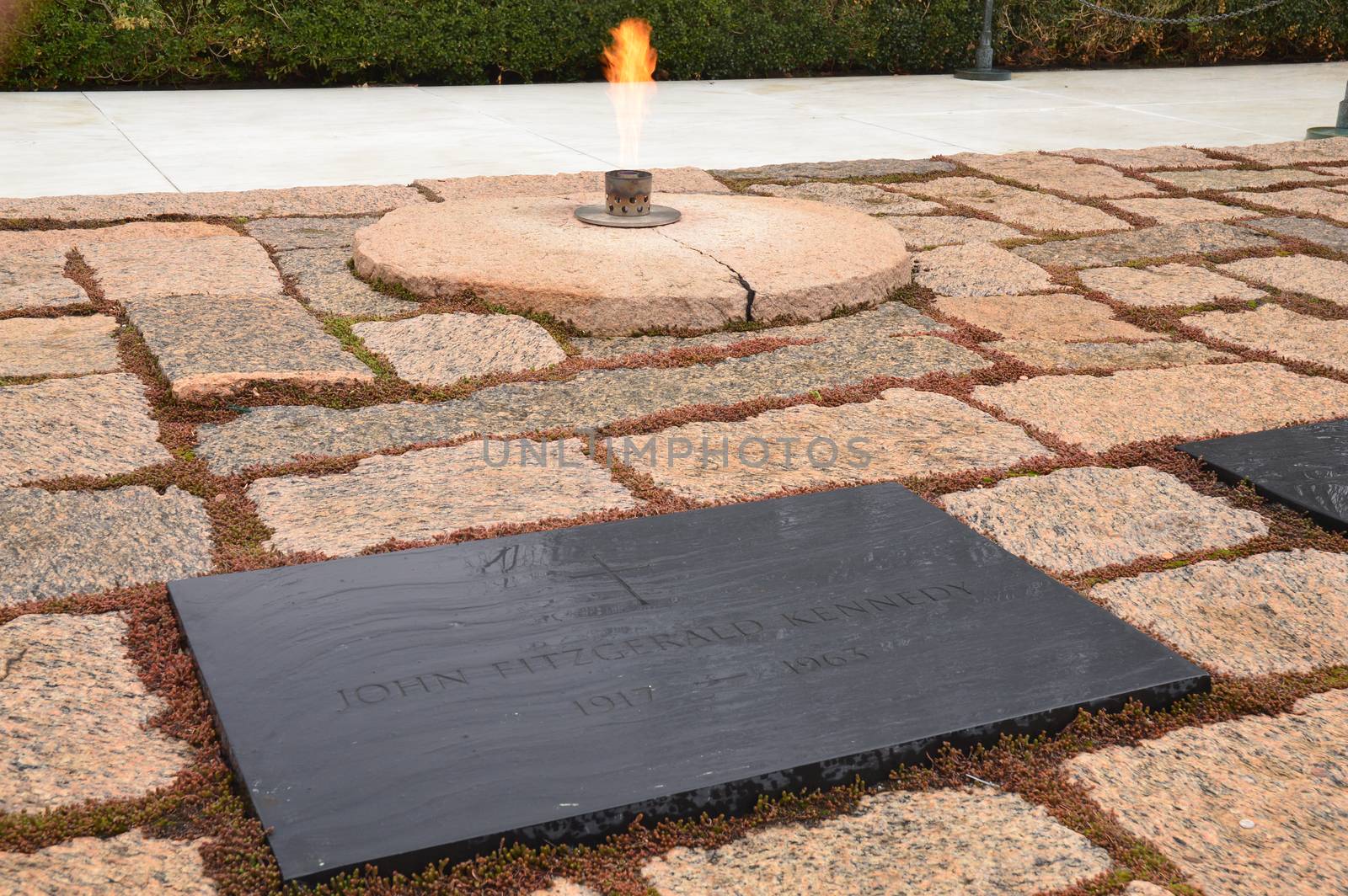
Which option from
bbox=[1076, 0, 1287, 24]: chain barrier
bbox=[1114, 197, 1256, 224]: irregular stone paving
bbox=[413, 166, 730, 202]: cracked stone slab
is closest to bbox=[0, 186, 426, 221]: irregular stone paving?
bbox=[413, 166, 730, 202]: cracked stone slab

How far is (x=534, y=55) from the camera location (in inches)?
371

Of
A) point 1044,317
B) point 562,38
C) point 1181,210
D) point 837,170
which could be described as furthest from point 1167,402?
point 562,38

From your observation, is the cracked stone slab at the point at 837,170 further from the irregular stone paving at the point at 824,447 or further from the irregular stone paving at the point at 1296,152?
the irregular stone paving at the point at 824,447

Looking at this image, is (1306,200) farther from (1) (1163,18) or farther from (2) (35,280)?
(1) (1163,18)

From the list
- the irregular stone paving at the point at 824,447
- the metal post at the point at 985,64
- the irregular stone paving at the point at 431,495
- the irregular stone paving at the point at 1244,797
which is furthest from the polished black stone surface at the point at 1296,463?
the metal post at the point at 985,64

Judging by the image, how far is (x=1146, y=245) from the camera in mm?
4383

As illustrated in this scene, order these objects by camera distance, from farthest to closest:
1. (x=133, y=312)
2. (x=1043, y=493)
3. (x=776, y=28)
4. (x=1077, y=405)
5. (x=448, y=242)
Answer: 1. (x=776, y=28)
2. (x=448, y=242)
3. (x=133, y=312)
4. (x=1077, y=405)
5. (x=1043, y=493)

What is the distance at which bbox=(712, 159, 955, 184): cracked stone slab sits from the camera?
217 inches

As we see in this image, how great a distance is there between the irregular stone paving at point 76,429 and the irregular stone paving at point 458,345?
602mm

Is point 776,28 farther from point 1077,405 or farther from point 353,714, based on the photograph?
point 353,714

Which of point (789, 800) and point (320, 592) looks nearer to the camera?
point (789, 800)

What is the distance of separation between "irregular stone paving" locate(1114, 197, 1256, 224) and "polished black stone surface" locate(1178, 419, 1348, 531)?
2.27 meters

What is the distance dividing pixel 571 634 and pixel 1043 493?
110cm

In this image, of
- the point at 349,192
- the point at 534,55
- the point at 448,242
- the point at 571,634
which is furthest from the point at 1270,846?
the point at 534,55
